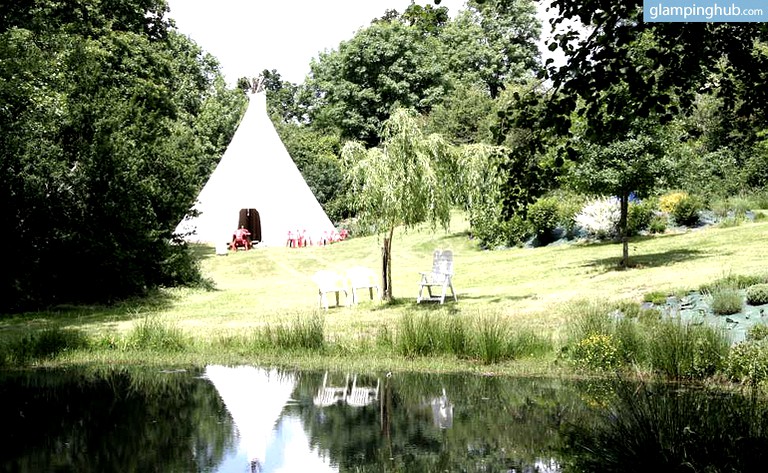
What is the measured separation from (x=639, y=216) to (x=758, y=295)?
992 cm

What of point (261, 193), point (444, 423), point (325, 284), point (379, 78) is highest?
point (379, 78)

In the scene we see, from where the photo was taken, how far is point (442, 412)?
6.75 meters

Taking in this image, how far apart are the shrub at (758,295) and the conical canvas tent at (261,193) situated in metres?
18.2

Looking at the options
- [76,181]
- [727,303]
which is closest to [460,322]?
[727,303]

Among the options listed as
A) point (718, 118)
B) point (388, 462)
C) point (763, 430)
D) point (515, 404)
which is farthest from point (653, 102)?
point (718, 118)

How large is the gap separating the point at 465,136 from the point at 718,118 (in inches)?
545

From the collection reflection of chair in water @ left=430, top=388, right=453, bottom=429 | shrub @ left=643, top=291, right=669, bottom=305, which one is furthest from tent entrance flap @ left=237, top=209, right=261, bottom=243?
reflection of chair in water @ left=430, top=388, right=453, bottom=429

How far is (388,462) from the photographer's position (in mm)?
5336

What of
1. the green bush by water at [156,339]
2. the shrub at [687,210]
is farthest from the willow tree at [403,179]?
the shrub at [687,210]

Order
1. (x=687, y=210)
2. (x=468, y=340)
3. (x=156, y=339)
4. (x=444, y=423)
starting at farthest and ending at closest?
(x=687, y=210) < (x=156, y=339) < (x=468, y=340) < (x=444, y=423)

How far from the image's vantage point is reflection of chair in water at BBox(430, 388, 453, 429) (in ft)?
20.9

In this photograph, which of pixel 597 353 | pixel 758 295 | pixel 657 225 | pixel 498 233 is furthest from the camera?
pixel 498 233

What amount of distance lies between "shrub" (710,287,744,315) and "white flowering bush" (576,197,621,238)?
9.51 meters

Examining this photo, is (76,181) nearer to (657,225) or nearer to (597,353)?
(597,353)
